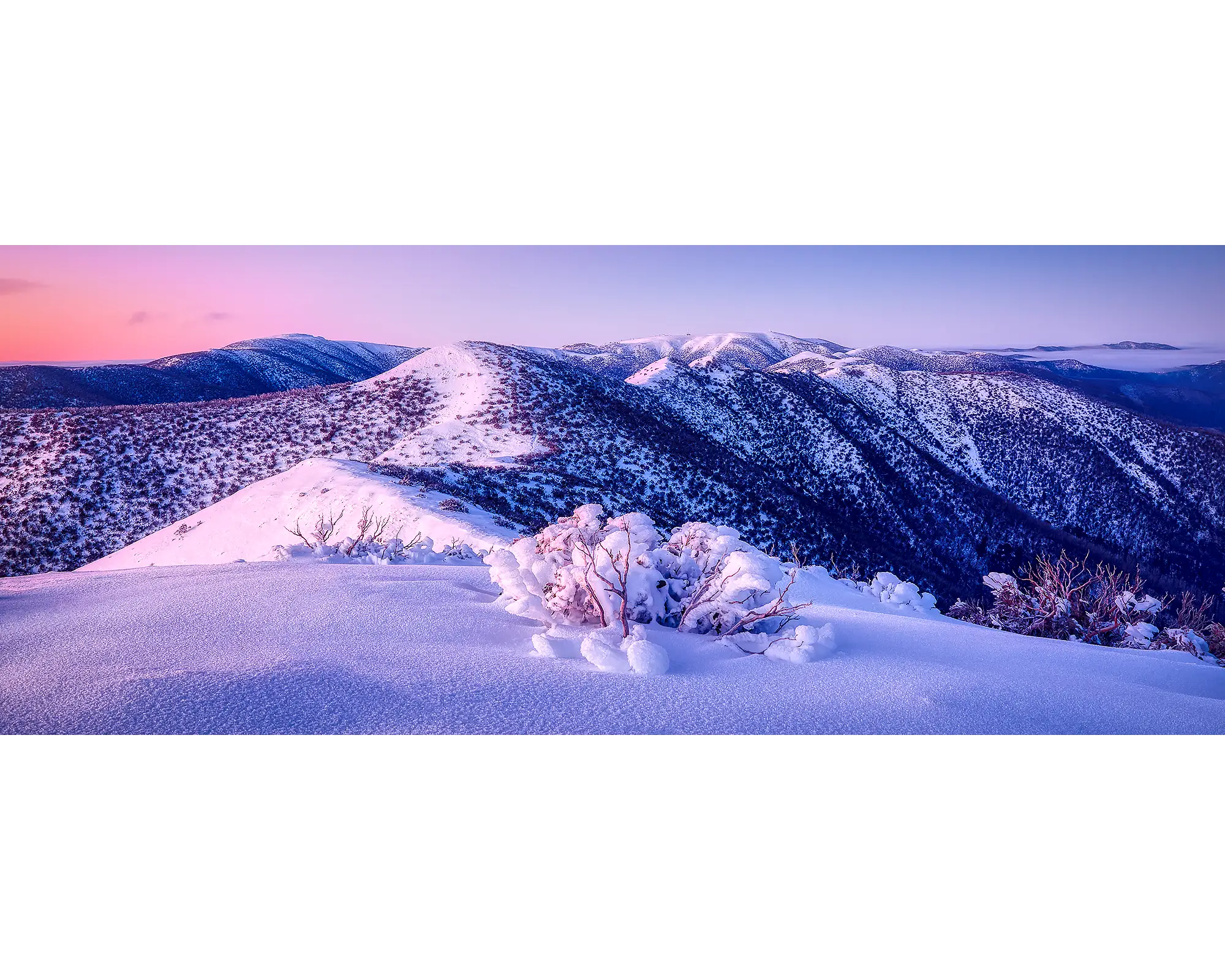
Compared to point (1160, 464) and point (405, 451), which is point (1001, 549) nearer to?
point (1160, 464)

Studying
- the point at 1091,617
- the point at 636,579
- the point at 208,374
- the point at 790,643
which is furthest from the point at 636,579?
the point at 208,374

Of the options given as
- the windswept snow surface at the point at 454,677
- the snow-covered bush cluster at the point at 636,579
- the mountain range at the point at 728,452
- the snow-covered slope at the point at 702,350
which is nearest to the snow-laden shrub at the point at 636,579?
the snow-covered bush cluster at the point at 636,579

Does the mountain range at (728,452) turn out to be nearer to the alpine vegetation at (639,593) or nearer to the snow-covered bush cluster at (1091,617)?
the snow-covered bush cluster at (1091,617)

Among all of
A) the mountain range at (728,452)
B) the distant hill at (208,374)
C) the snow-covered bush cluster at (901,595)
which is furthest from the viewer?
the mountain range at (728,452)

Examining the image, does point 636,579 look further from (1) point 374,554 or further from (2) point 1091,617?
(2) point 1091,617

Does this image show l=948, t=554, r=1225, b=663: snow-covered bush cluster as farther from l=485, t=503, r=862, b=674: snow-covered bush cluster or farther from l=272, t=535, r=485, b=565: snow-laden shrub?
l=272, t=535, r=485, b=565: snow-laden shrub

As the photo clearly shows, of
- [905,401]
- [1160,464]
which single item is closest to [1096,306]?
[1160,464]
